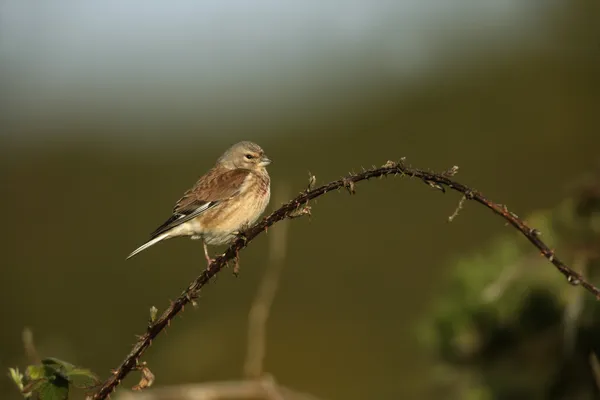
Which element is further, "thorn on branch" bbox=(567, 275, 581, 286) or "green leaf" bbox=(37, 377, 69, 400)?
"green leaf" bbox=(37, 377, 69, 400)

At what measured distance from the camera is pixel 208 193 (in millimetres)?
4508

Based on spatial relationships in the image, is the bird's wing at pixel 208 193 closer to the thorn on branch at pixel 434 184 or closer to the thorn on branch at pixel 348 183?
the thorn on branch at pixel 348 183

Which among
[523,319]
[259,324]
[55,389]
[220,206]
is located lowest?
[55,389]

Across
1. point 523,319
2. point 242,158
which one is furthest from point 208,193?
point 523,319

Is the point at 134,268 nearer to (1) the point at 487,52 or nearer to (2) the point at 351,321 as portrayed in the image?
(2) the point at 351,321

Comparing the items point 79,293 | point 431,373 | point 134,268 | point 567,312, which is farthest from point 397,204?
point 567,312

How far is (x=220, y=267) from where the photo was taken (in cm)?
225

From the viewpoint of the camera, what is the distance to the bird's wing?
437 cm

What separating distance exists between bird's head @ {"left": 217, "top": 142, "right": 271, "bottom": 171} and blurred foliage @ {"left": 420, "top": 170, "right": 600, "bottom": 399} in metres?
1.76

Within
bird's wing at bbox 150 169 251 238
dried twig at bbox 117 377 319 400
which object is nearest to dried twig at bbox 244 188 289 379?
dried twig at bbox 117 377 319 400

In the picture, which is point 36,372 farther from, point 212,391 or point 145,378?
point 212,391

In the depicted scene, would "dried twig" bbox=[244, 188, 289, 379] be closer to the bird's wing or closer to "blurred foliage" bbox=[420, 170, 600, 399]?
"blurred foliage" bbox=[420, 170, 600, 399]

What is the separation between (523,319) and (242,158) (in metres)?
2.21

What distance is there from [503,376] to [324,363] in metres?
2.19
